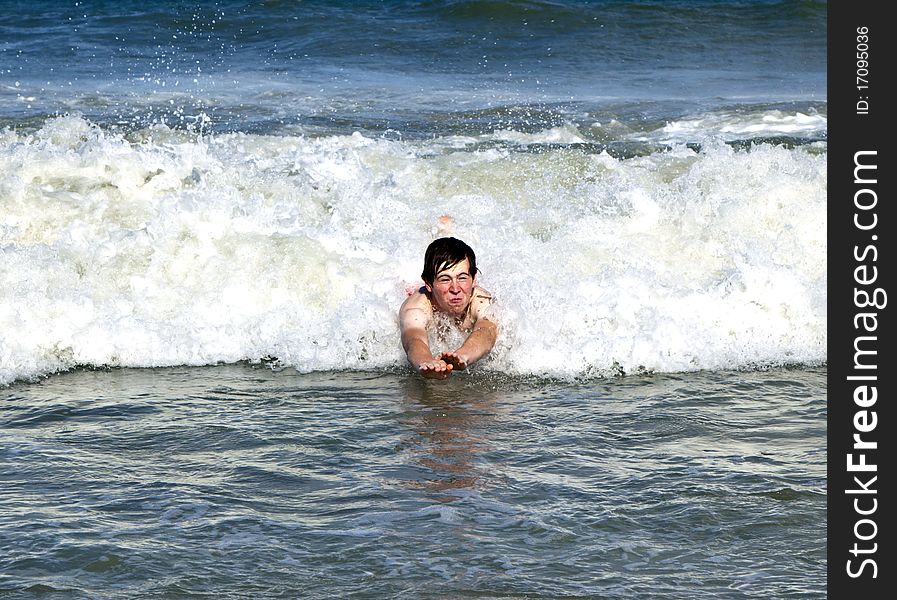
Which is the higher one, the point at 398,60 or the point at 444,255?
the point at 398,60

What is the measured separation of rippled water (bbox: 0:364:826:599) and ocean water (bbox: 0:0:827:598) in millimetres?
16

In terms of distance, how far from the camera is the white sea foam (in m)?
7.04

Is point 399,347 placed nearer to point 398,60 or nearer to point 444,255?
point 444,255

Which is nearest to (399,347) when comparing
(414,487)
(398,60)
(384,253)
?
(384,253)

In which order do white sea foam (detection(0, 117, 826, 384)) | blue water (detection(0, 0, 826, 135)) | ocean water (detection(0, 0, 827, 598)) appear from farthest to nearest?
blue water (detection(0, 0, 826, 135)) < white sea foam (detection(0, 117, 826, 384)) < ocean water (detection(0, 0, 827, 598))

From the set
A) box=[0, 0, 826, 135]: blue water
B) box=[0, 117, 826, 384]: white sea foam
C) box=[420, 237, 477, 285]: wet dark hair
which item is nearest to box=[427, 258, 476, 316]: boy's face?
box=[420, 237, 477, 285]: wet dark hair

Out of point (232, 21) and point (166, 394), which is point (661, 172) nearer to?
point (166, 394)

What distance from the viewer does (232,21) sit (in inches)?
734

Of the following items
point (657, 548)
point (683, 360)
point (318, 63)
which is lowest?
point (657, 548)

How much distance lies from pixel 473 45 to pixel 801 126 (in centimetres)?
640

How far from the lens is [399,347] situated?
7062 millimetres

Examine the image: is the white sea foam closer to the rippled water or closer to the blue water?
the rippled water

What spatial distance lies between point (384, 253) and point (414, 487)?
336 centimetres

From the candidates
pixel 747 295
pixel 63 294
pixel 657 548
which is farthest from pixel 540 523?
pixel 63 294
